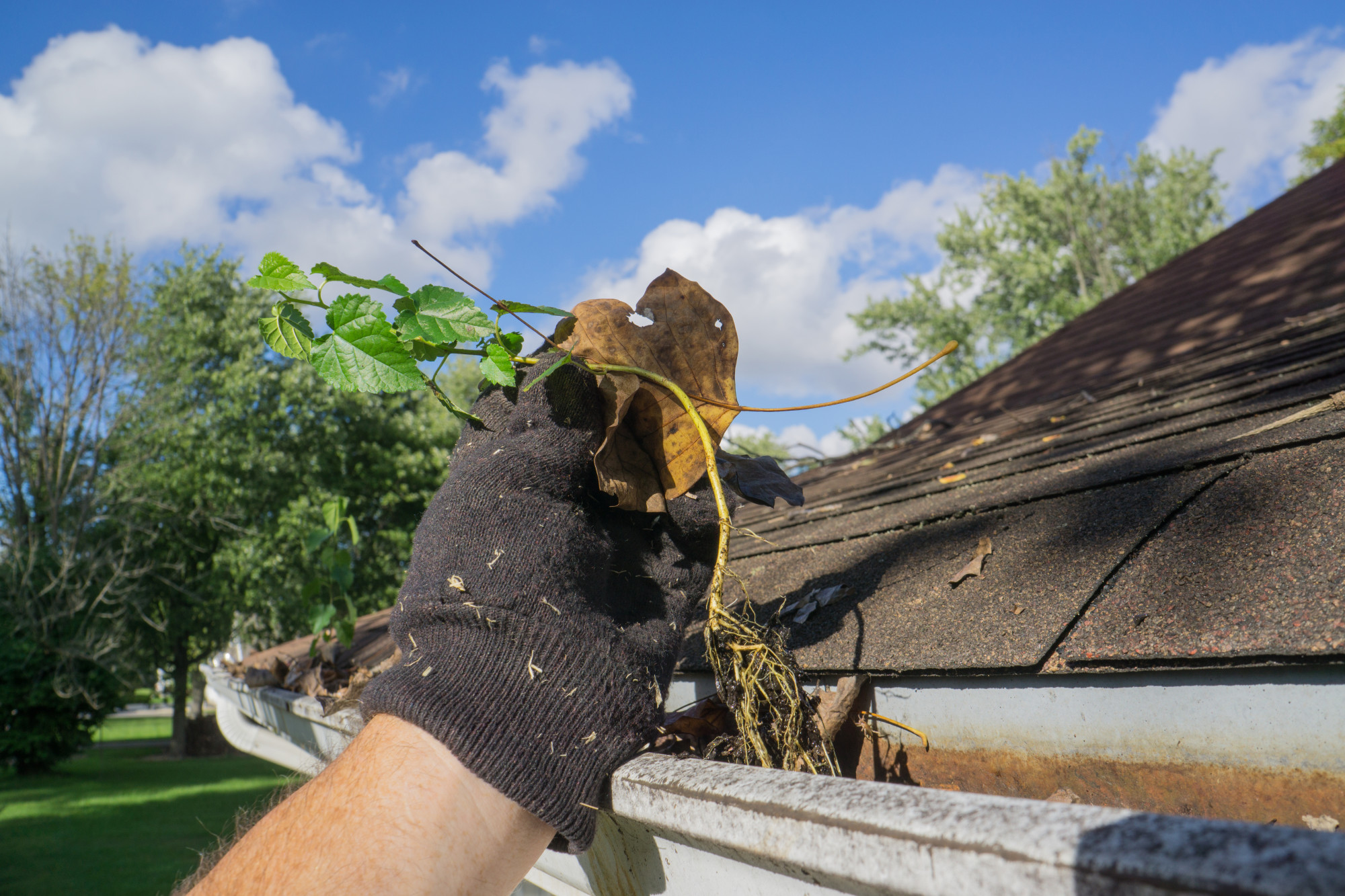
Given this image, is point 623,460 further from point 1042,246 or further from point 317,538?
point 1042,246

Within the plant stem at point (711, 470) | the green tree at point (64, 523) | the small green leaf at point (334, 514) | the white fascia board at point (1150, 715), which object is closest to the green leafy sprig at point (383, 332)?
the plant stem at point (711, 470)

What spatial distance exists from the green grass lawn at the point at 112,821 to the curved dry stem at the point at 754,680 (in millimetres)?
7579

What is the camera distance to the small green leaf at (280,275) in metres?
1.26

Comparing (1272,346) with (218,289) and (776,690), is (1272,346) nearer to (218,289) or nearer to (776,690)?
(776,690)

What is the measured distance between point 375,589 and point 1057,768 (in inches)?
809

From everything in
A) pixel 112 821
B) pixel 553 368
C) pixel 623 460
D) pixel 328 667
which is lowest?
pixel 112 821

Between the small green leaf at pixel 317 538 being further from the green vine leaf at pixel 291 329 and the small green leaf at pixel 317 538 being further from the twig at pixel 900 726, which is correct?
the twig at pixel 900 726

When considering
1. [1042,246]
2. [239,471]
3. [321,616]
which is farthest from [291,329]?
[1042,246]

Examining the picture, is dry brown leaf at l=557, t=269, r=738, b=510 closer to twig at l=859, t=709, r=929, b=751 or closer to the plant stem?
the plant stem

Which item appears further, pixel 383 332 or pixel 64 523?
pixel 64 523

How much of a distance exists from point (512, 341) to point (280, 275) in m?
0.38

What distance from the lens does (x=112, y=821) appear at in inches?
506

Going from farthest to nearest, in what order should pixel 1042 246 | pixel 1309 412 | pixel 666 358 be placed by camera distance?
pixel 1042 246 → pixel 1309 412 → pixel 666 358

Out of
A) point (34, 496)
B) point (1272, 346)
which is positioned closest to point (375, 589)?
point (34, 496)
